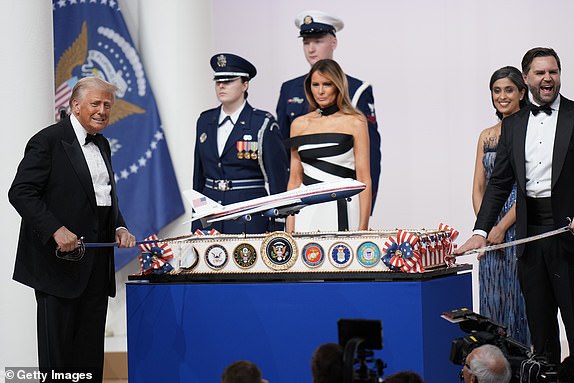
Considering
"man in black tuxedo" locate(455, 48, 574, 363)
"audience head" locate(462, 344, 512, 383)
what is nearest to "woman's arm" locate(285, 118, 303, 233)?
"man in black tuxedo" locate(455, 48, 574, 363)

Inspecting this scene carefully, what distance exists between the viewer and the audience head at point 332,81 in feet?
18.1

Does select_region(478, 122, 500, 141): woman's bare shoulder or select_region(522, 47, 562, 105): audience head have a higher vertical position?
select_region(522, 47, 562, 105): audience head

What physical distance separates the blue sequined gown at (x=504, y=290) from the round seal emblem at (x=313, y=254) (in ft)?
4.27

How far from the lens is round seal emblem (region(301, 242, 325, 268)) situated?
4582 millimetres

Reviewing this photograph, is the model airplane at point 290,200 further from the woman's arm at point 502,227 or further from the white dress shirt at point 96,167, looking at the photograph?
the woman's arm at point 502,227

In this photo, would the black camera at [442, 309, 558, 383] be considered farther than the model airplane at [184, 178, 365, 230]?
No

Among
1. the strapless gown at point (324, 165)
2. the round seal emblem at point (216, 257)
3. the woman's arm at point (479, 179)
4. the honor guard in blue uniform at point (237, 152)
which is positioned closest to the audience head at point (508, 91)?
the woman's arm at point (479, 179)

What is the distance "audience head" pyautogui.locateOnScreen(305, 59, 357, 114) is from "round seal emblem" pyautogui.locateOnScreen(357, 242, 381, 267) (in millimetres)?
1246

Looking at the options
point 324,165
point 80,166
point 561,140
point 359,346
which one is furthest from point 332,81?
point 359,346

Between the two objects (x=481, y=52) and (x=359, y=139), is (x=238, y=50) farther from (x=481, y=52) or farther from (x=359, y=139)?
(x=359, y=139)

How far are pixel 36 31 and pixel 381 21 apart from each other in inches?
111

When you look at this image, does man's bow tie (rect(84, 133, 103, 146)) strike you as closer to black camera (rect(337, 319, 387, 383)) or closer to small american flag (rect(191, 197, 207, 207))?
small american flag (rect(191, 197, 207, 207))

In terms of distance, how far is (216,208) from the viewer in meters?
5.16

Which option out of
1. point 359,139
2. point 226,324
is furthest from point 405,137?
point 226,324
